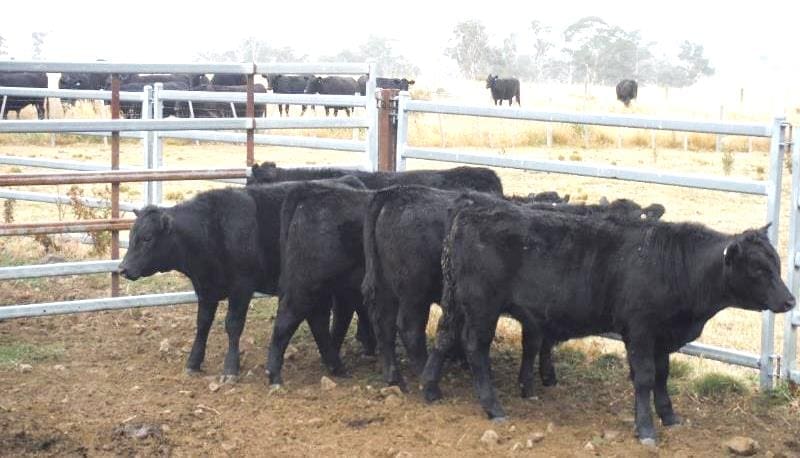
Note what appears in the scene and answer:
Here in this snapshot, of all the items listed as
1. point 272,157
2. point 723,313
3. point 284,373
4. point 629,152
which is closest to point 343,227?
point 284,373

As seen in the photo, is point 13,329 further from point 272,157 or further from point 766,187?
point 272,157

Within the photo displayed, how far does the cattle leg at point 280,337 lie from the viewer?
26.0 ft

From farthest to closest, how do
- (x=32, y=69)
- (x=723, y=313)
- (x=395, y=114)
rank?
1. (x=723, y=313)
2. (x=395, y=114)
3. (x=32, y=69)

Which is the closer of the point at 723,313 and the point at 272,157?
the point at 723,313

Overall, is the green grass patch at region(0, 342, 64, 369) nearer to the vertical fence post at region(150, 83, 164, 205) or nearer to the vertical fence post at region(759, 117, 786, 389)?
the vertical fence post at region(150, 83, 164, 205)

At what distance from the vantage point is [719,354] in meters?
7.84

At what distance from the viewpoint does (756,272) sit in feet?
21.7

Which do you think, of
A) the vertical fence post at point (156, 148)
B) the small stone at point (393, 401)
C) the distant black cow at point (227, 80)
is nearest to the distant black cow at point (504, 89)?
the distant black cow at point (227, 80)

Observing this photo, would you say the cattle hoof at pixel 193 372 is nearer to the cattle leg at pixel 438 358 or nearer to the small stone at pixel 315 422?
the small stone at pixel 315 422

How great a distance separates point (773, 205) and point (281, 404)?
3484mm

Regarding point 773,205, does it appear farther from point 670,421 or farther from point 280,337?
point 280,337

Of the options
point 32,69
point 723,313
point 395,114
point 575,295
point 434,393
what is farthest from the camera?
point 723,313

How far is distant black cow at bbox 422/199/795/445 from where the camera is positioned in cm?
673

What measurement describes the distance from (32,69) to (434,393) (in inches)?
158
